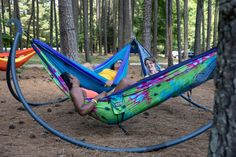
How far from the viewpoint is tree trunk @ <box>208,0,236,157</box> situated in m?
1.62

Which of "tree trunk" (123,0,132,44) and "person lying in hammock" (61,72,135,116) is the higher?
"tree trunk" (123,0,132,44)

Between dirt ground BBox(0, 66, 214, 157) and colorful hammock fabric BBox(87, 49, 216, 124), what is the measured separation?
281 mm

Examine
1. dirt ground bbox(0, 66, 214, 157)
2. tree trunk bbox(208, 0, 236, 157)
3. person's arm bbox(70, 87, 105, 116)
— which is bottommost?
dirt ground bbox(0, 66, 214, 157)

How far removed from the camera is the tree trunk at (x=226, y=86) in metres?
1.62

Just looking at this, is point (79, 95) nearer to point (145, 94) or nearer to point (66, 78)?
point (66, 78)

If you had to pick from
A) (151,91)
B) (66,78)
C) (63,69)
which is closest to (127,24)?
(63,69)

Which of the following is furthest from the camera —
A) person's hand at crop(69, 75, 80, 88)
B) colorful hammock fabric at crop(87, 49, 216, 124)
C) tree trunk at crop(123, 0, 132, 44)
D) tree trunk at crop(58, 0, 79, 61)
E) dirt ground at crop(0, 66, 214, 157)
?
tree trunk at crop(123, 0, 132, 44)

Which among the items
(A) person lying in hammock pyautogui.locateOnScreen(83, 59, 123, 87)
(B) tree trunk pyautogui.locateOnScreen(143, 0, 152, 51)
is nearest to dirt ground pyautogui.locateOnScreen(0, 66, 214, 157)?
(A) person lying in hammock pyautogui.locateOnScreen(83, 59, 123, 87)

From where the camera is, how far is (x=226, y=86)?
1.66 m

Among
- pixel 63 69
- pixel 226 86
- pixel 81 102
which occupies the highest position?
pixel 226 86

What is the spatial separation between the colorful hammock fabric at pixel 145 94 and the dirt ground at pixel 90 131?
281 mm

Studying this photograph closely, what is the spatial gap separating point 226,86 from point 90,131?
102 inches

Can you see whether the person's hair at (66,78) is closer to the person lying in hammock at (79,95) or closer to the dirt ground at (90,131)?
the person lying in hammock at (79,95)

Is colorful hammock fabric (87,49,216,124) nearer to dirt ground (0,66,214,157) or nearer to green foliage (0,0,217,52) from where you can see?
dirt ground (0,66,214,157)
